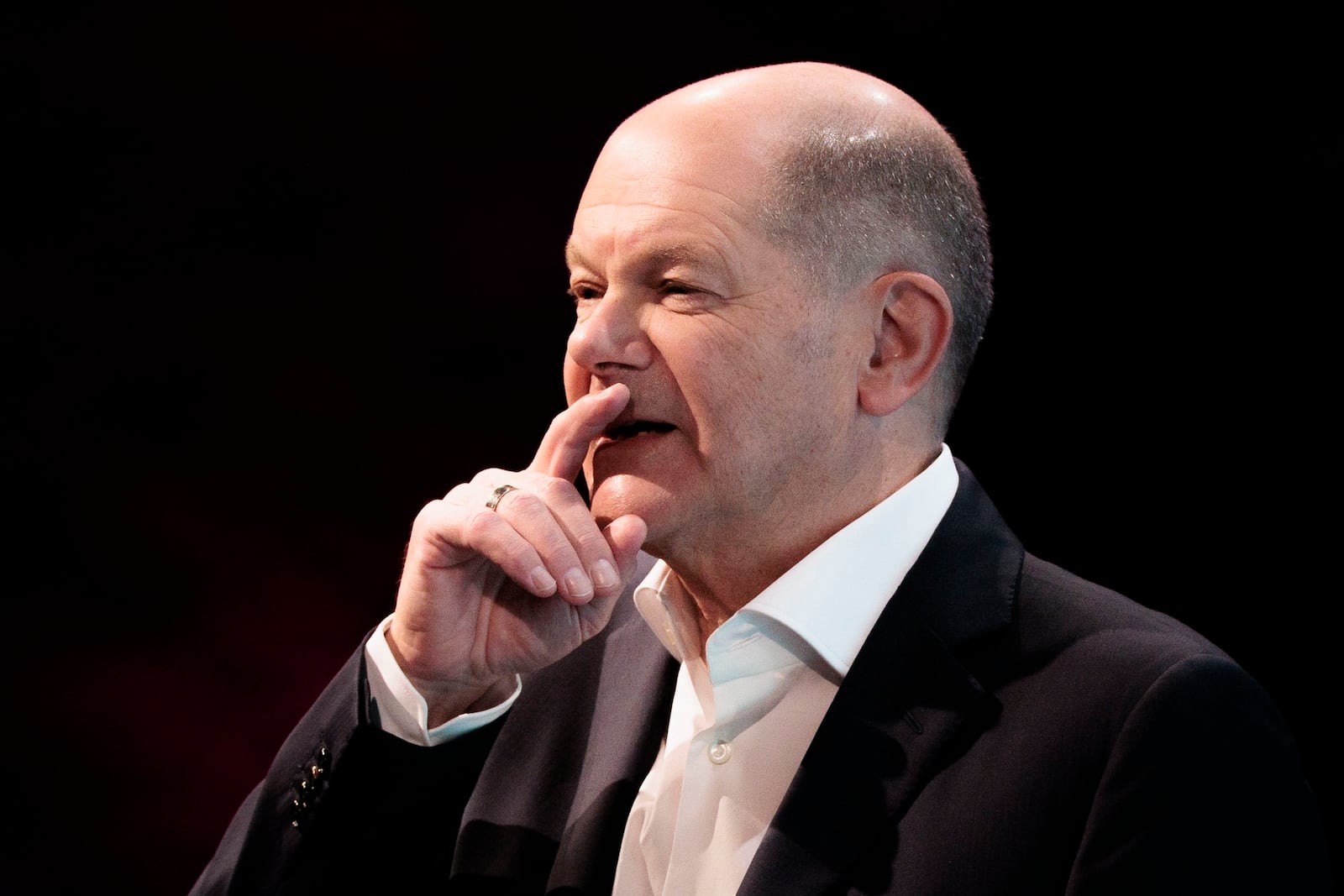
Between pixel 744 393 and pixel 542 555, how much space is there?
1.03ft

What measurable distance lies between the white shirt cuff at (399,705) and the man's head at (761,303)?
1.28ft

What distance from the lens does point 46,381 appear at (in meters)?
2.51

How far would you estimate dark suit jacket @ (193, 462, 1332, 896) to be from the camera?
1325 mm

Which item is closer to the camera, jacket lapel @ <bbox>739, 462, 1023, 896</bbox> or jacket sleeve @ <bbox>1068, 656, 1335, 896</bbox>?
jacket sleeve @ <bbox>1068, 656, 1335, 896</bbox>

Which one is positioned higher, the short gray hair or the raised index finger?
the short gray hair

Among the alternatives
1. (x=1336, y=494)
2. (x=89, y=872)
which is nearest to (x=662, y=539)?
(x=1336, y=494)

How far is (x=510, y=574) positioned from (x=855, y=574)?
43 cm

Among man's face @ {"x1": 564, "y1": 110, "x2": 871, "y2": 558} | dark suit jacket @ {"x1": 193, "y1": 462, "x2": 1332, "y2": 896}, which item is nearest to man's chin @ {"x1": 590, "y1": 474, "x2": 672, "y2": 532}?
man's face @ {"x1": 564, "y1": 110, "x2": 871, "y2": 558}

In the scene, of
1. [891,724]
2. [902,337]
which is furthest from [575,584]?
[902,337]

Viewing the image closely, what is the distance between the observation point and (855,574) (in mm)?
1625

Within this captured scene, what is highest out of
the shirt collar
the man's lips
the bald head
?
the bald head

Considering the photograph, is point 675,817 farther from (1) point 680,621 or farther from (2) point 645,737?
(1) point 680,621

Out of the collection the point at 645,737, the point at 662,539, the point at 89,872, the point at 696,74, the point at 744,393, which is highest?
the point at 696,74

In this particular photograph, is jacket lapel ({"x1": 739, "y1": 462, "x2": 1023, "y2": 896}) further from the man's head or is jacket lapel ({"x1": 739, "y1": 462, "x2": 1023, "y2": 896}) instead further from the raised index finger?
the raised index finger
